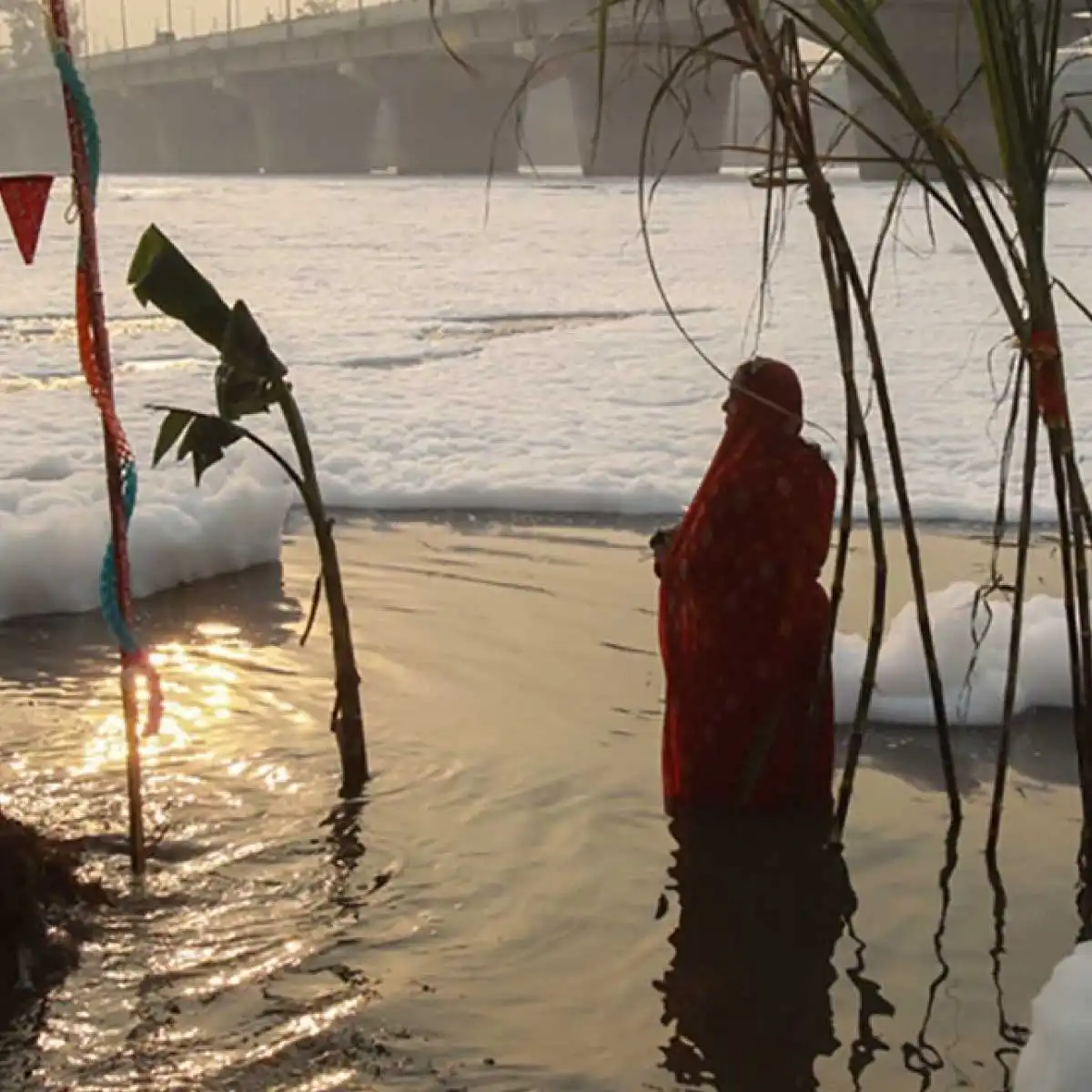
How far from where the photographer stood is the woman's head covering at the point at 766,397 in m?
2.84

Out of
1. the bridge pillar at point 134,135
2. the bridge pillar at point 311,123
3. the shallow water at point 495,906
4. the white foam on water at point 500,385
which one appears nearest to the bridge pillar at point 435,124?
the bridge pillar at point 311,123

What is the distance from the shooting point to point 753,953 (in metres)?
2.55

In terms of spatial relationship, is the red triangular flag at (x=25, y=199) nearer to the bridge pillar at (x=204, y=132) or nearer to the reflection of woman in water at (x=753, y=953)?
the reflection of woman in water at (x=753, y=953)

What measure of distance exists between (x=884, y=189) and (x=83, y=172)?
20.1 m

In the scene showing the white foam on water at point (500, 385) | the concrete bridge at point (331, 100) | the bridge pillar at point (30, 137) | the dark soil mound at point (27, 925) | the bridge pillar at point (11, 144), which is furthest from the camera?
the bridge pillar at point (11, 144)

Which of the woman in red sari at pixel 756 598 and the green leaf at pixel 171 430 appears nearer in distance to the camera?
the woman in red sari at pixel 756 598

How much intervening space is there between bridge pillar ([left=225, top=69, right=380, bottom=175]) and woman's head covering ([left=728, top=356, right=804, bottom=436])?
128 feet

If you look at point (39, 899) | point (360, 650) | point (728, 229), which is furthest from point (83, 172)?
point (728, 229)

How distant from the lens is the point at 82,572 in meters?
4.54

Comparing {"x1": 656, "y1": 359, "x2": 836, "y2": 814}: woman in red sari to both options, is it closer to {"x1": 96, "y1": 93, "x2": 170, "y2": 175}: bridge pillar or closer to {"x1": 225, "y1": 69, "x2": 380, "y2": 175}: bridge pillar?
{"x1": 225, "y1": 69, "x2": 380, "y2": 175}: bridge pillar

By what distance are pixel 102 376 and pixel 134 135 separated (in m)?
46.1

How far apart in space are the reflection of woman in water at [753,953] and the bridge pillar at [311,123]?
129 ft

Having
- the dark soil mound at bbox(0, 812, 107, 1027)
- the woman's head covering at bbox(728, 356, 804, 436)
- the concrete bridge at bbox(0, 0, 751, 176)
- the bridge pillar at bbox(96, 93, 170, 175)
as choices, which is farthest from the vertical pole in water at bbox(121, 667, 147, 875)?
the bridge pillar at bbox(96, 93, 170, 175)

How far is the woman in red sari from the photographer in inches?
111
